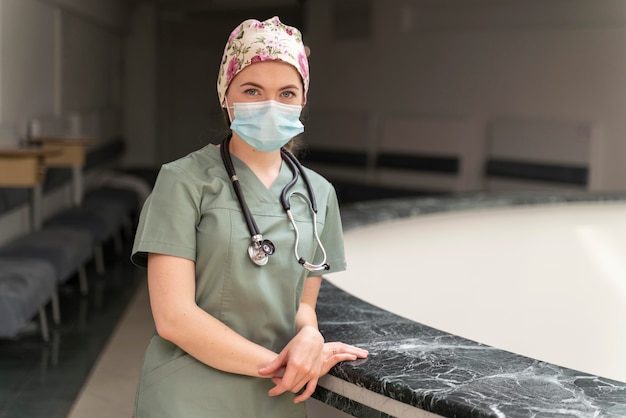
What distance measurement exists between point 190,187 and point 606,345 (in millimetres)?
3024

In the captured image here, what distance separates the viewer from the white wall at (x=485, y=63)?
26.8ft

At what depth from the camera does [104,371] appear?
4.72 meters

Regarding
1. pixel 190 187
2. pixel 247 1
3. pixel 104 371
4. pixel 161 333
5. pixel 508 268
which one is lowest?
pixel 104 371

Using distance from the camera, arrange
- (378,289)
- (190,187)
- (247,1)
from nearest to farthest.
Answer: (190,187) → (378,289) → (247,1)

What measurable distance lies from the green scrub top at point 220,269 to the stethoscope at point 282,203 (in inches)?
0.6

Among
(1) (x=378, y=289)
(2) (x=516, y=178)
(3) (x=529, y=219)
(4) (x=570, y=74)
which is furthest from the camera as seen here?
(2) (x=516, y=178)

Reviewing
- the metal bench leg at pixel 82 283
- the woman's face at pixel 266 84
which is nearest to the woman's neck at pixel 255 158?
the woman's face at pixel 266 84

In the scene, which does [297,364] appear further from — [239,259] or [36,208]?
[36,208]

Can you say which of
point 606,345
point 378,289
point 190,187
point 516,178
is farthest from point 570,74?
point 190,187

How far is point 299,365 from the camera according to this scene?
65.4 inches

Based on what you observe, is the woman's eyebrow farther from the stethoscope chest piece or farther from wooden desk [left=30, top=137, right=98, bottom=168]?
wooden desk [left=30, top=137, right=98, bottom=168]

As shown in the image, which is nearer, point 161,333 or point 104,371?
point 161,333

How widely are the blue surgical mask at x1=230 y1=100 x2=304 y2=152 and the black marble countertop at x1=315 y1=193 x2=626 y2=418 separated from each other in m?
0.51

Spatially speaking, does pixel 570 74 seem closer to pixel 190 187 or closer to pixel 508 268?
pixel 508 268
